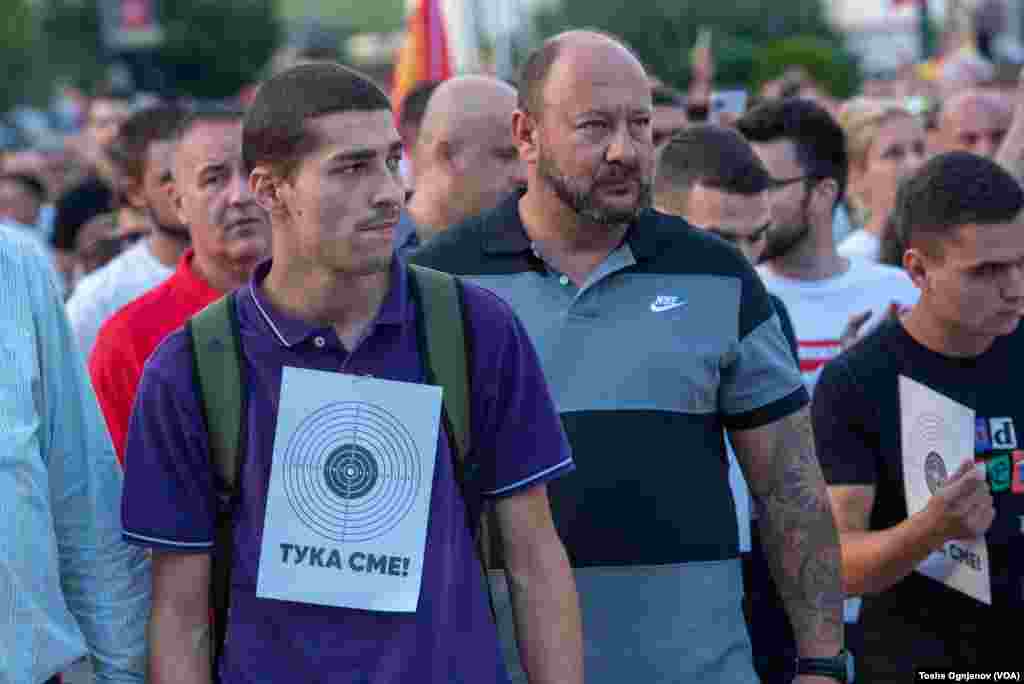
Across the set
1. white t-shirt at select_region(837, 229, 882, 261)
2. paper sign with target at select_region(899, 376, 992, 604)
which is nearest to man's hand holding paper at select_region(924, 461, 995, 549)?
paper sign with target at select_region(899, 376, 992, 604)

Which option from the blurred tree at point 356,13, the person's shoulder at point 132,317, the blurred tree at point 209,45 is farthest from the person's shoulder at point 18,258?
the blurred tree at point 356,13

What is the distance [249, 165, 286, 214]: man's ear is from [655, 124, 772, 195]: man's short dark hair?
255cm

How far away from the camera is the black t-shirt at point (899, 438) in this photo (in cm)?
488

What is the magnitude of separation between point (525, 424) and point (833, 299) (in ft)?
10.6

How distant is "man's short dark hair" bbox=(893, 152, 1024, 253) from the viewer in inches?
201

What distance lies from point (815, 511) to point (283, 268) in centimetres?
138

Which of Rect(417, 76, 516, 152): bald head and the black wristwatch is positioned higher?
Rect(417, 76, 516, 152): bald head

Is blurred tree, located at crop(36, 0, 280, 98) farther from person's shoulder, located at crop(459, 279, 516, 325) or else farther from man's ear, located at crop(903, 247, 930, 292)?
person's shoulder, located at crop(459, 279, 516, 325)

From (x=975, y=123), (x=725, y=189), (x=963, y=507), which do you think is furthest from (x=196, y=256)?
(x=975, y=123)

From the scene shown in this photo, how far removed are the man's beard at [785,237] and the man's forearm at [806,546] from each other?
2.51 metres

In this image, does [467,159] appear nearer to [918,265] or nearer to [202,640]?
[918,265]

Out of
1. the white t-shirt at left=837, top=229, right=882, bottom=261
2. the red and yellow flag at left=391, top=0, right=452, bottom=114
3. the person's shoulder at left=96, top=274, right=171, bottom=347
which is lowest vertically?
the white t-shirt at left=837, top=229, right=882, bottom=261

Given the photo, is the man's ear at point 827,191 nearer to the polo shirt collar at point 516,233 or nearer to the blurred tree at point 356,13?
the polo shirt collar at point 516,233

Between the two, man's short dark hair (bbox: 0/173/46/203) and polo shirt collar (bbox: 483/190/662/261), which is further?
man's short dark hair (bbox: 0/173/46/203)
